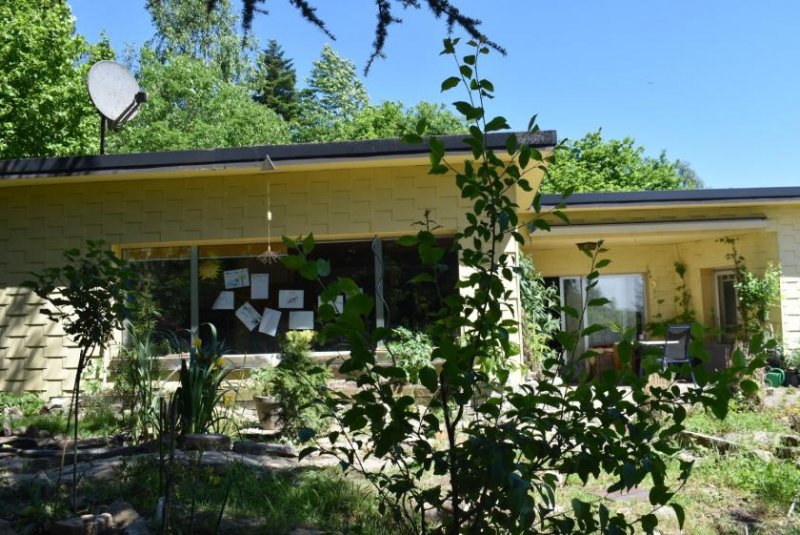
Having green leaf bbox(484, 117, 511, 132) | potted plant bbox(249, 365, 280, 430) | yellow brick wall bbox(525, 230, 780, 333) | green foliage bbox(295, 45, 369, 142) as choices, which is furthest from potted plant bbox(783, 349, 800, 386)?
green foliage bbox(295, 45, 369, 142)

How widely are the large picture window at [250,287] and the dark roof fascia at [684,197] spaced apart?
13.4 ft

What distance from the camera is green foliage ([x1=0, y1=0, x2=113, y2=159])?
1978 cm

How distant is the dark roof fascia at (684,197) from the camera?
40.9 ft

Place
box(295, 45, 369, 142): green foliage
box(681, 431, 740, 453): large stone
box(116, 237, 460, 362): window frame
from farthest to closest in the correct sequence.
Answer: box(295, 45, 369, 142): green foliage, box(116, 237, 460, 362): window frame, box(681, 431, 740, 453): large stone

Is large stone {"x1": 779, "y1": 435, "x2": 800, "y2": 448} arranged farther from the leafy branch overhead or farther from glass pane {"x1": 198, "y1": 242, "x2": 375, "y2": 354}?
the leafy branch overhead

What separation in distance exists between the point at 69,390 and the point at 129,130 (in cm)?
2265

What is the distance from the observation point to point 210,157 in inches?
355

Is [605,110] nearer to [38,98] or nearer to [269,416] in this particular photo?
[38,98]

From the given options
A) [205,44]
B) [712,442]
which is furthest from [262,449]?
[205,44]

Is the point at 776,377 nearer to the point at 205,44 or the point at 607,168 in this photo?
the point at 607,168

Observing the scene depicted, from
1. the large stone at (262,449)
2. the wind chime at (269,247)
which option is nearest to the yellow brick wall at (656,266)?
the wind chime at (269,247)

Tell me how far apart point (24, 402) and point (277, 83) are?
35110 mm

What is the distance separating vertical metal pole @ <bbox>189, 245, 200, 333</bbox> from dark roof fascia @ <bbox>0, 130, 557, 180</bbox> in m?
1.30

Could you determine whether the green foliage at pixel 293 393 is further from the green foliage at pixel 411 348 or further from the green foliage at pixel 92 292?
the green foliage at pixel 92 292
